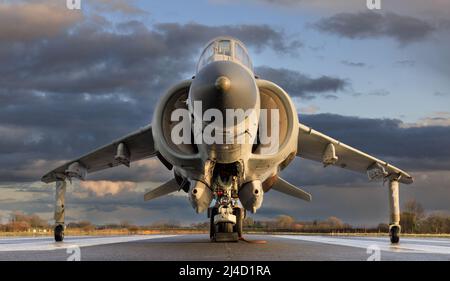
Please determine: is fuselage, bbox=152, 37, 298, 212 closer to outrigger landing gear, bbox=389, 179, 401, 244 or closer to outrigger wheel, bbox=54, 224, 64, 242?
outrigger landing gear, bbox=389, 179, 401, 244

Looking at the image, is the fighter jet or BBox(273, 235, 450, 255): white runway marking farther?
BBox(273, 235, 450, 255): white runway marking

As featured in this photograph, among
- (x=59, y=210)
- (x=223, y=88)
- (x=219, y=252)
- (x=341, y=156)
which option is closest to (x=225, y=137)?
(x=223, y=88)

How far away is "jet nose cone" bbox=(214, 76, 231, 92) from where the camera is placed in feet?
34.3

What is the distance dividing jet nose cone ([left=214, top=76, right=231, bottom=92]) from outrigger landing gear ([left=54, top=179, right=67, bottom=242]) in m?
10.4

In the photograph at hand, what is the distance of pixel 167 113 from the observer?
13750 millimetres

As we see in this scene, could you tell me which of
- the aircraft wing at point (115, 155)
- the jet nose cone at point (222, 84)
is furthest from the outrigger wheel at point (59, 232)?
the jet nose cone at point (222, 84)

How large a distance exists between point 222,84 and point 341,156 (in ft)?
30.3

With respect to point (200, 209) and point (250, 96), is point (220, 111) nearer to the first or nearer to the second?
point (250, 96)

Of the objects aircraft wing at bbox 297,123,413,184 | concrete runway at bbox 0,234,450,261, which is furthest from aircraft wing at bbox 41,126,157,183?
aircraft wing at bbox 297,123,413,184

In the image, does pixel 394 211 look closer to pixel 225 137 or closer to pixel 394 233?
pixel 394 233

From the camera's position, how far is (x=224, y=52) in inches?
519
